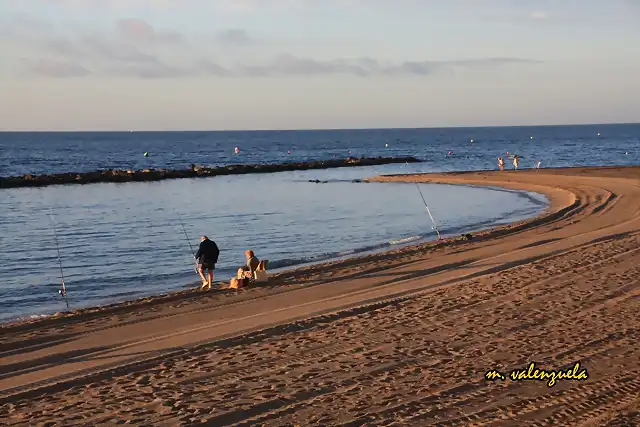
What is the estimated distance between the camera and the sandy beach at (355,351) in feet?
26.1

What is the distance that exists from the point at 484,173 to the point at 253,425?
49.7 m

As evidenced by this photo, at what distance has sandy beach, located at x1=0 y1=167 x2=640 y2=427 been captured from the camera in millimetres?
7969

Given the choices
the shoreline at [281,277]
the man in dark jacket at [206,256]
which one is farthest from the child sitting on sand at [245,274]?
the man in dark jacket at [206,256]

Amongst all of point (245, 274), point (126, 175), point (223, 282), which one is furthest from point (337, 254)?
point (126, 175)

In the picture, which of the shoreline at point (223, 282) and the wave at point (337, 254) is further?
the wave at point (337, 254)

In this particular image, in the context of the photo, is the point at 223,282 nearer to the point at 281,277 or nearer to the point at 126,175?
the point at 281,277

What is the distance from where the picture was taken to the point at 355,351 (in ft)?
33.2

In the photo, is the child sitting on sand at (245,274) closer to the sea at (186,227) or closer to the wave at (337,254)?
the sea at (186,227)

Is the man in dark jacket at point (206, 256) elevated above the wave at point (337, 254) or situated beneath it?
elevated above

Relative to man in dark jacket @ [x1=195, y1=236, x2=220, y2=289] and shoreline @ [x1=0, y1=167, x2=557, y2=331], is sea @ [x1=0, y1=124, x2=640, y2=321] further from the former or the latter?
man in dark jacket @ [x1=195, y1=236, x2=220, y2=289]

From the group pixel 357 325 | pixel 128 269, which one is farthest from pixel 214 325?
pixel 128 269

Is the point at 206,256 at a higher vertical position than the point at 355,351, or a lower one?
higher

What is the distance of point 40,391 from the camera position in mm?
8938

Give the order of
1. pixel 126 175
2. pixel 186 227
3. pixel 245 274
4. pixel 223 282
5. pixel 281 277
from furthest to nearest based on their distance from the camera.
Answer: pixel 126 175, pixel 186 227, pixel 223 282, pixel 281 277, pixel 245 274
